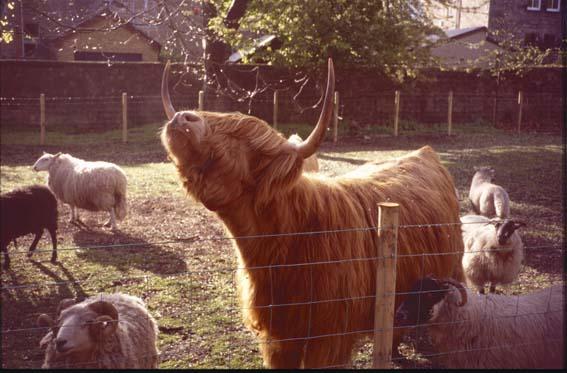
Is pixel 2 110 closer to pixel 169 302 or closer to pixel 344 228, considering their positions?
pixel 169 302

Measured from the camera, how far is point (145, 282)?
6.50 metres

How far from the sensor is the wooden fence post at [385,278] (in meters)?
3.44

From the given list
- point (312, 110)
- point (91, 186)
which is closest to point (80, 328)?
point (91, 186)

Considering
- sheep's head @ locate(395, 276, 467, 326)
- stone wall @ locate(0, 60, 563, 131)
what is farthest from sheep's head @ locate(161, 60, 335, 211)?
stone wall @ locate(0, 60, 563, 131)

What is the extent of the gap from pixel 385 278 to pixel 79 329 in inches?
83.1

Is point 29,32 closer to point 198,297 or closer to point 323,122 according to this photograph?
point 198,297

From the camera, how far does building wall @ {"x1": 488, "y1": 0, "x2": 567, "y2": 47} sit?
3628 centimetres

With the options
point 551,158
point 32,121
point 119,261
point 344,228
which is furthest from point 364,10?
point 344,228

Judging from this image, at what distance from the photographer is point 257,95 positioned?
69.7 feet

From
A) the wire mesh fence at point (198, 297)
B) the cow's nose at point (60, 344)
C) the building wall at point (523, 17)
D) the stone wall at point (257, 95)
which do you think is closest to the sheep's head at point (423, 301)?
the wire mesh fence at point (198, 297)

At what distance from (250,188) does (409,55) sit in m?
17.1

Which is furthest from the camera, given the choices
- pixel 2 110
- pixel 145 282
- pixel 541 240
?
pixel 2 110

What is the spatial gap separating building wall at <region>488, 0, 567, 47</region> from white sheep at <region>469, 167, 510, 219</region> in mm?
29817

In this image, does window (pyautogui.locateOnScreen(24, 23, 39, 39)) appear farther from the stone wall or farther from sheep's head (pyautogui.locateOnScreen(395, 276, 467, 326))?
sheep's head (pyautogui.locateOnScreen(395, 276, 467, 326))
